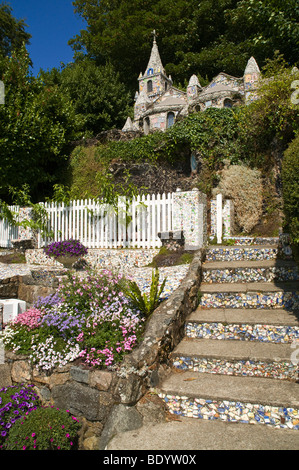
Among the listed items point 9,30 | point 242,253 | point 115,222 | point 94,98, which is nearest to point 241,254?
point 242,253

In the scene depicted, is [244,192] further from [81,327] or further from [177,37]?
[177,37]

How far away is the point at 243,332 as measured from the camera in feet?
13.5

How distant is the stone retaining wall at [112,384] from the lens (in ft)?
10.1

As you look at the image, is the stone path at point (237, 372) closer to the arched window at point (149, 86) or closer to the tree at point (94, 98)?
the tree at point (94, 98)

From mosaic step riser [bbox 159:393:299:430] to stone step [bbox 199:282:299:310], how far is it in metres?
1.93

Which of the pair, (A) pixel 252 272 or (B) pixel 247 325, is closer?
(B) pixel 247 325

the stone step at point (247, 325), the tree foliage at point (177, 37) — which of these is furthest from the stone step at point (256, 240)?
the tree foliage at point (177, 37)

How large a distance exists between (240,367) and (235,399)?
558 millimetres

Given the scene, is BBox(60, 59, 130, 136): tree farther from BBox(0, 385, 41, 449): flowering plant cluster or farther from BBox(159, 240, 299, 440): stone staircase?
BBox(0, 385, 41, 449): flowering plant cluster

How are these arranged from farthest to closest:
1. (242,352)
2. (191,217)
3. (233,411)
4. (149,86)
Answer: (149,86), (191,217), (242,352), (233,411)

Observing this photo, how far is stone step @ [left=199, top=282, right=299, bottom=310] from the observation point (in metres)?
4.71

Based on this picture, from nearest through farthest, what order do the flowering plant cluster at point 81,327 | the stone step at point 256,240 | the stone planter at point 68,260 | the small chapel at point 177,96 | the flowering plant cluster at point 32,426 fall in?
1. the flowering plant cluster at point 32,426
2. the flowering plant cluster at point 81,327
3. the stone step at point 256,240
4. the stone planter at point 68,260
5. the small chapel at point 177,96

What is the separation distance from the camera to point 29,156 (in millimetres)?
11945
